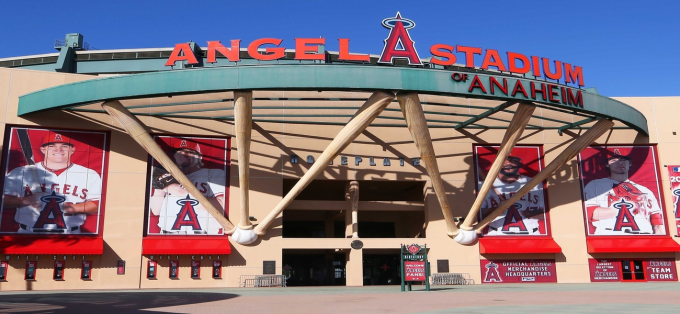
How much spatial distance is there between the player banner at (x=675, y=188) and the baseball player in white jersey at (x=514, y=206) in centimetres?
932

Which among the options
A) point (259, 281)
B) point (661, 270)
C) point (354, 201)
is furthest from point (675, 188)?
point (259, 281)

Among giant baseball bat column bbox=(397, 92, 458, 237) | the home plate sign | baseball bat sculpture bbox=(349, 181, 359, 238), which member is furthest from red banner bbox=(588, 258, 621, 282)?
baseball bat sculpture bbox=(349, 181, 359, 238)

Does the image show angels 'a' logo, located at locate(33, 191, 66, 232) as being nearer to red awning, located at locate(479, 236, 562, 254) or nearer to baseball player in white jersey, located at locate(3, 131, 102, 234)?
baseball player in white jersey, located at locate(3, 131, 102, 234)

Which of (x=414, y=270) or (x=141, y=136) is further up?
(x=141, y=136)

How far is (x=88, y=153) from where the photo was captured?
35688mm

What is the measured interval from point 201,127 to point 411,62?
1530 cm

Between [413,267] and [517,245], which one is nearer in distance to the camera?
[413,267]

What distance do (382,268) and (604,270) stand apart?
1626 centimetres

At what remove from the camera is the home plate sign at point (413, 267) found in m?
30.0

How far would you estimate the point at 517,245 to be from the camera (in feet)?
127

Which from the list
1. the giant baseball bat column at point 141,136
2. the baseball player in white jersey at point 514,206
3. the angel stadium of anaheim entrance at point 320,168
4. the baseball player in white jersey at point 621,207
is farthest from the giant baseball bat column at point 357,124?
the baseball player in white jersey at point 621,207

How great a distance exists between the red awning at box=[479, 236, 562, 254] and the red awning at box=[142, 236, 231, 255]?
17.3m

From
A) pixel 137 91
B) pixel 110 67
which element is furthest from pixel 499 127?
pixel 110 67

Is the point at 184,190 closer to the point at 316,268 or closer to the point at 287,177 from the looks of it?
the point at 287,177
